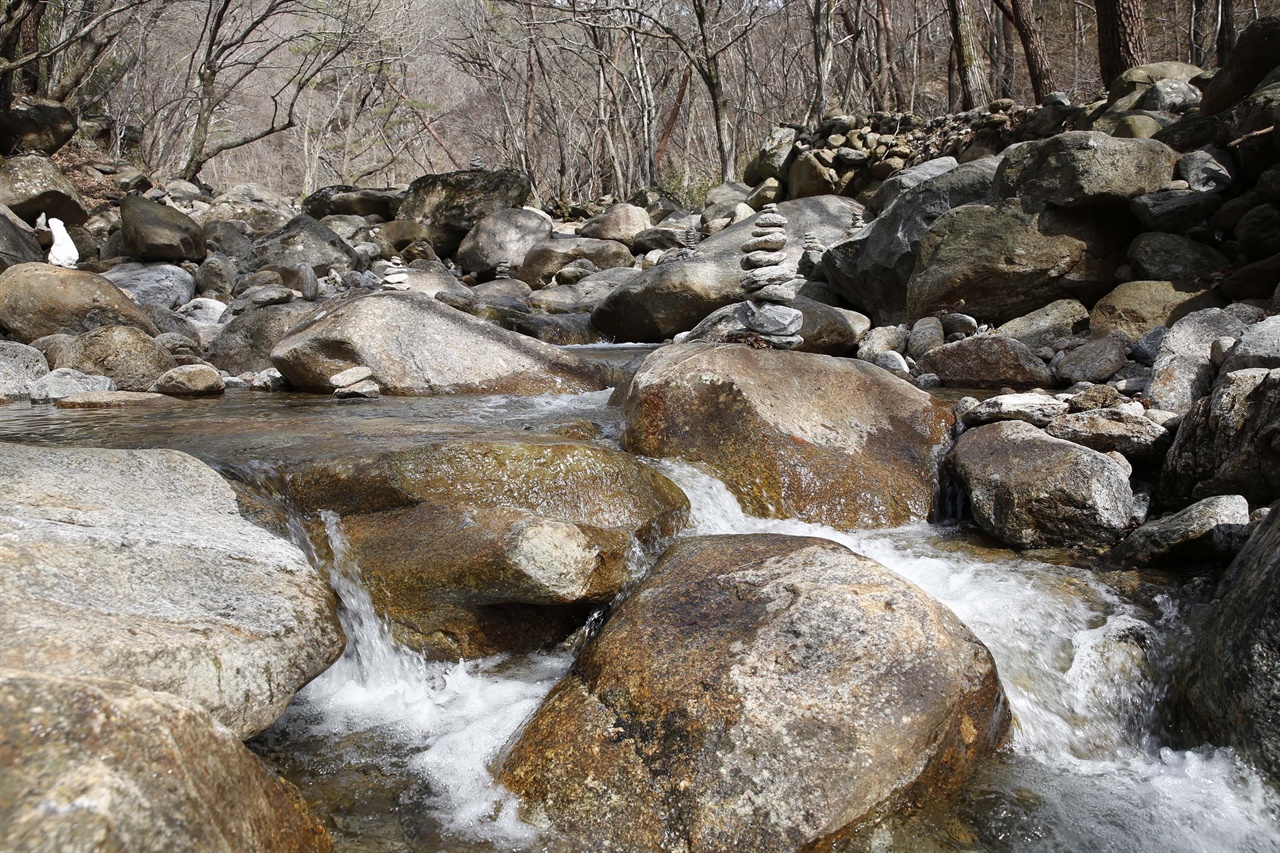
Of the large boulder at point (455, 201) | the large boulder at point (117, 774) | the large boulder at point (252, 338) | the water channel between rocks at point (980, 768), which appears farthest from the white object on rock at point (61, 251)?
the large boulder at point (117, 774)

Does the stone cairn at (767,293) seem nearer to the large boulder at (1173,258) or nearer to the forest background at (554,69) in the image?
the large boulder at (1173,258)

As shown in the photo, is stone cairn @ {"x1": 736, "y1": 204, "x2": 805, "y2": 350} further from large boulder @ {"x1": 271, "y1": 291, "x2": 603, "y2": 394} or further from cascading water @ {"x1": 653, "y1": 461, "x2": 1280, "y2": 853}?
cascading water @ {"x1": 653, "y1": 461, "x2": 1280, "y2": 853}

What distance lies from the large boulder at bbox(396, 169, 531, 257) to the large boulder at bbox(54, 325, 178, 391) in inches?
484

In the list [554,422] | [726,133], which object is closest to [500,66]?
[726,133]

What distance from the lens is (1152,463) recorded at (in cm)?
507

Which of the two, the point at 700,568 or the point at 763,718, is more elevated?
the point at 700,568

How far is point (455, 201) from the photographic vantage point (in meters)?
20.5

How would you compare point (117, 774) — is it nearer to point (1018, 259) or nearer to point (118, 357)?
point (118, 357)

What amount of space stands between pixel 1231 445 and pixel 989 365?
315 centimetres

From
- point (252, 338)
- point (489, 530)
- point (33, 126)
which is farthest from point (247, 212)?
point (489, 530)

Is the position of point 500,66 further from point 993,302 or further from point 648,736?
point 648,736

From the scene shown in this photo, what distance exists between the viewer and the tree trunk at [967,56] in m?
15.8

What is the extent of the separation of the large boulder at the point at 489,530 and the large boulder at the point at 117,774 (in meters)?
1.56

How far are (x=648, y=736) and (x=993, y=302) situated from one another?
24.7 feet
